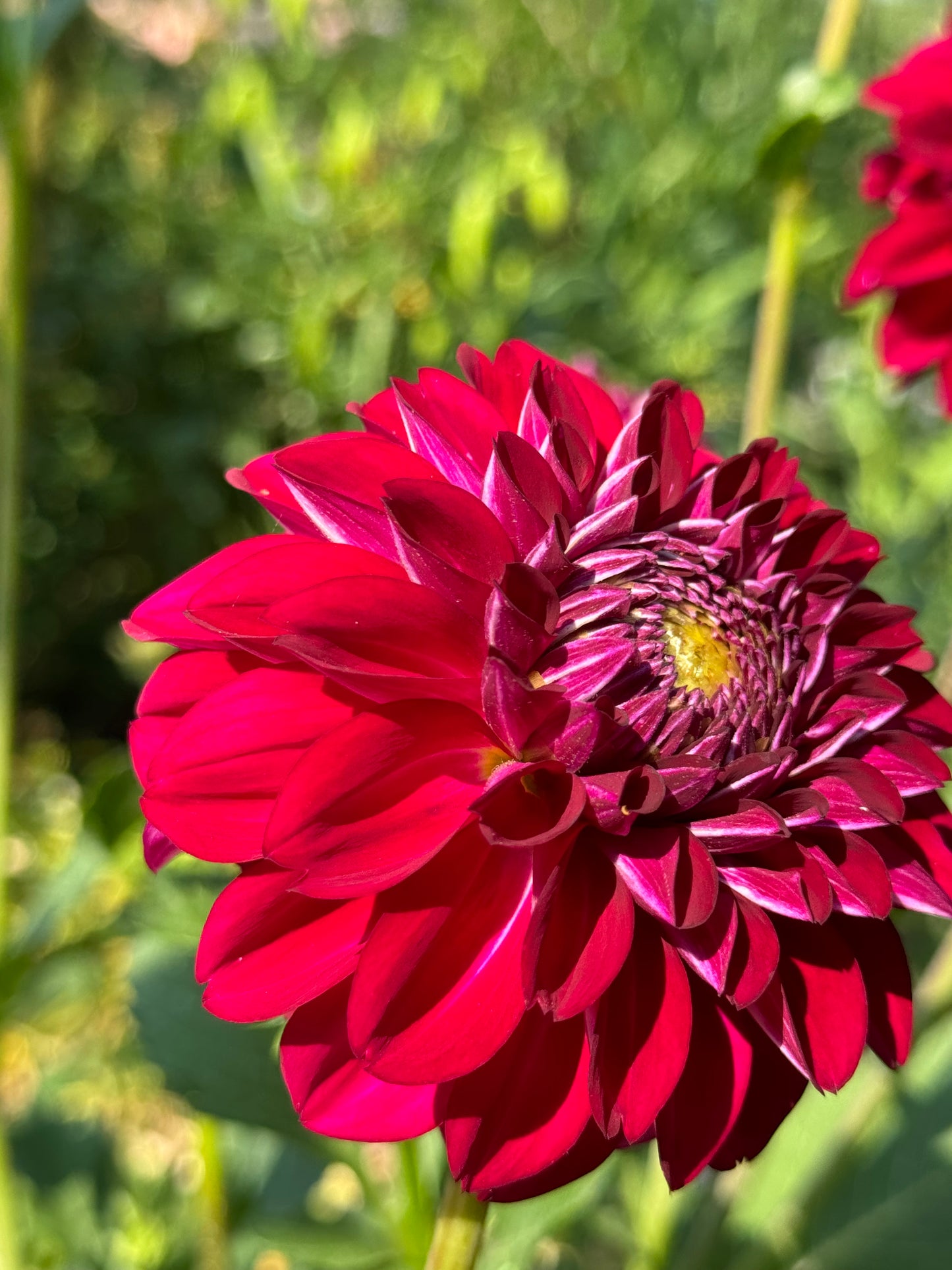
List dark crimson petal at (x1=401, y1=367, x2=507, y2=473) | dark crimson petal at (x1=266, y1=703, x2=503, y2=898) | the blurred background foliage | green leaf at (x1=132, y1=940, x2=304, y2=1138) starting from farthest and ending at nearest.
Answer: the blurred background foliage, green leaf at (x1=132, y1=940, x2=304, y2=1138), dark crimson petal at (x1=401, y1=367, x2=507, y2=473), dark crimson petal at (x1=266, y1=703, x2=503, y2=898)

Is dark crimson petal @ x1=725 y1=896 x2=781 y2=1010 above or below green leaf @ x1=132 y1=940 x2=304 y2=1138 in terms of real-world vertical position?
above

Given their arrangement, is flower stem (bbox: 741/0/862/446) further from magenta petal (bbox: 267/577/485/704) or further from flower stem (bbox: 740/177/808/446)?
magenta petal (bbox: 267/577/485/704)

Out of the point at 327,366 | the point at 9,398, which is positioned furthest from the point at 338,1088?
the point at 327,366

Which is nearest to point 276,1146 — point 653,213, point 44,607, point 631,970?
point 631,970

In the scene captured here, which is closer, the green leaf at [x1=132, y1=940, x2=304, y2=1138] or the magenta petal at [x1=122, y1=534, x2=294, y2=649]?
the magenta petal at [x1=122, y1=534, x2=294, y2=649]

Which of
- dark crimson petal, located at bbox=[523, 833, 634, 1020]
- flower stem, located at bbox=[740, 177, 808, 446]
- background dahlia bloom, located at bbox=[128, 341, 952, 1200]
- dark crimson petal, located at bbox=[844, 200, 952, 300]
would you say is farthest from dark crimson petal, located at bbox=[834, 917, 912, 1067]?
dark crimson petal, located at bbox=[844, 200, 952, 300]

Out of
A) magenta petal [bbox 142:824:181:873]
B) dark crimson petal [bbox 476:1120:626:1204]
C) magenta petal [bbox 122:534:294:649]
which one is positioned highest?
magenta petal [bbox 122:534:294:649]
